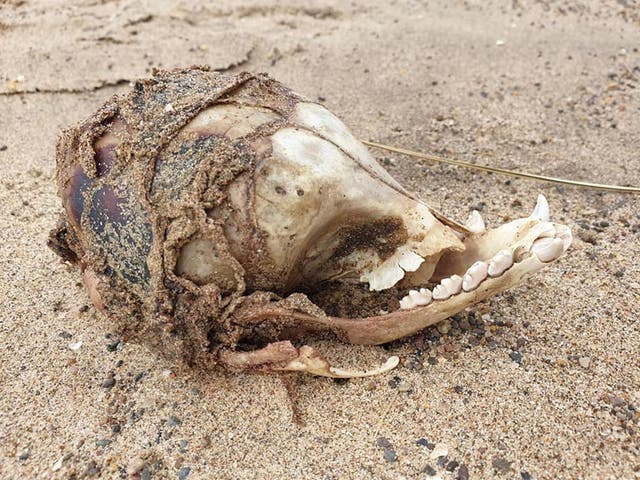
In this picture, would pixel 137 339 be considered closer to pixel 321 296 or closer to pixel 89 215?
pixel 89 215

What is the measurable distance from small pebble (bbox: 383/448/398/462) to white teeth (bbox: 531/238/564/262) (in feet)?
2.51

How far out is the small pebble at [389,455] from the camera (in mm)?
1848

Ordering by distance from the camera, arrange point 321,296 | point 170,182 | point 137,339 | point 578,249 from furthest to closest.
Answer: point 578,249 < point 321,296 < point 137,339 < point 170,182

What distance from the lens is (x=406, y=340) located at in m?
2.19

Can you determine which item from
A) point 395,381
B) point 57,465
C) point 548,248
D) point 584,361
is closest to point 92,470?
point 57,465

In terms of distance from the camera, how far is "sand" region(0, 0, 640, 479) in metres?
1.88

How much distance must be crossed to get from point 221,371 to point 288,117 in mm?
918

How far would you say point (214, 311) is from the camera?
1914 mm

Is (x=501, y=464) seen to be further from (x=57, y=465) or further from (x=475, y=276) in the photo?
(x=57, y=465)

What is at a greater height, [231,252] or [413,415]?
[231,252]

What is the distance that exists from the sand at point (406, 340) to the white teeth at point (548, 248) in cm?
46

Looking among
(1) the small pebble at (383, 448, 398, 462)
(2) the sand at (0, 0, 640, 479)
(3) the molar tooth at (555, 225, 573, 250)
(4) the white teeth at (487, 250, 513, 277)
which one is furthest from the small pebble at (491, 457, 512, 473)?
(3) the molar tooth at (555, 225, 573, 250)

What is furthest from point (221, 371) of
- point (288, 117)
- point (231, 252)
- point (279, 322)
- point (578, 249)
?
point (578, 249)

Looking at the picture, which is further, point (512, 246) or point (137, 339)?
point (137, 339)
